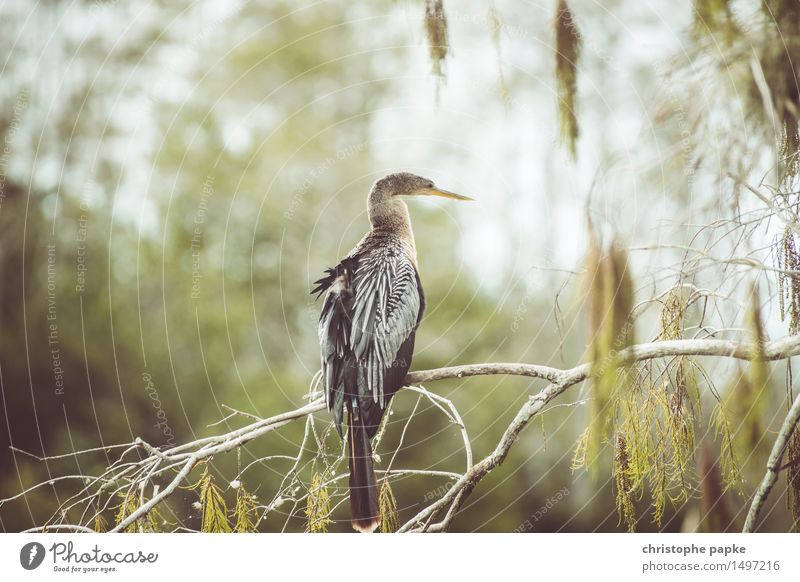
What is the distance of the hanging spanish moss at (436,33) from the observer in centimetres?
193

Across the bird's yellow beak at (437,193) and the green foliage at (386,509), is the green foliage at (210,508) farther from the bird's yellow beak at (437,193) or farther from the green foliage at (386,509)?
the bird's yellow beak at (437,193)

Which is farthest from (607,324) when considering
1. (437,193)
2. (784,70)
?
(784,70)

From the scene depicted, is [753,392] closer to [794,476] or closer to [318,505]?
[794,476]

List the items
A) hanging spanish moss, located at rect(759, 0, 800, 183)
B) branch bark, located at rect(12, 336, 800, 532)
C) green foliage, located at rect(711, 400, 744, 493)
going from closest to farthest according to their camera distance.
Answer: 1. branch bark, located at rect(12, 336, 800, 532)
2. green foliage, located at rect(711, 400, 744, 493)
3. hanging spanish moss, located at rect(759, 0, 800, 183)

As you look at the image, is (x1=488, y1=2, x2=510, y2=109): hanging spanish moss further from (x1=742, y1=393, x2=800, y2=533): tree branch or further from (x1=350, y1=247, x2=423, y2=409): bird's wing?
(x1=742, y1=393, x2=800, y2=533): tree branch

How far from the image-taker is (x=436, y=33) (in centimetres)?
196

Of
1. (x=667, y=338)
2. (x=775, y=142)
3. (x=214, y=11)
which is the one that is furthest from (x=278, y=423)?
(x=775, y=142)

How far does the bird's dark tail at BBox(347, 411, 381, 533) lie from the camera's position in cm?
169

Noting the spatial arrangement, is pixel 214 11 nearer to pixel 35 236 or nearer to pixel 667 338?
pixel 35 236

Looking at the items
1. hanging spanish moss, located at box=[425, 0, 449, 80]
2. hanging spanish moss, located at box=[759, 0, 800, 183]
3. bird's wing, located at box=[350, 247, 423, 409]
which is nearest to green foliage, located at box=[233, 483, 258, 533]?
bird's wing, located at box=[350, 247, 423, 409]

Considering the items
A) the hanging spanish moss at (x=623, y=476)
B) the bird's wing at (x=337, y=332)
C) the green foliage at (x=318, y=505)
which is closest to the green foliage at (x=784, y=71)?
the hanging spanish moss at (x=623, y=476)

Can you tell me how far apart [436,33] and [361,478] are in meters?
1.26

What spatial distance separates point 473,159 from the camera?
2.12 m
